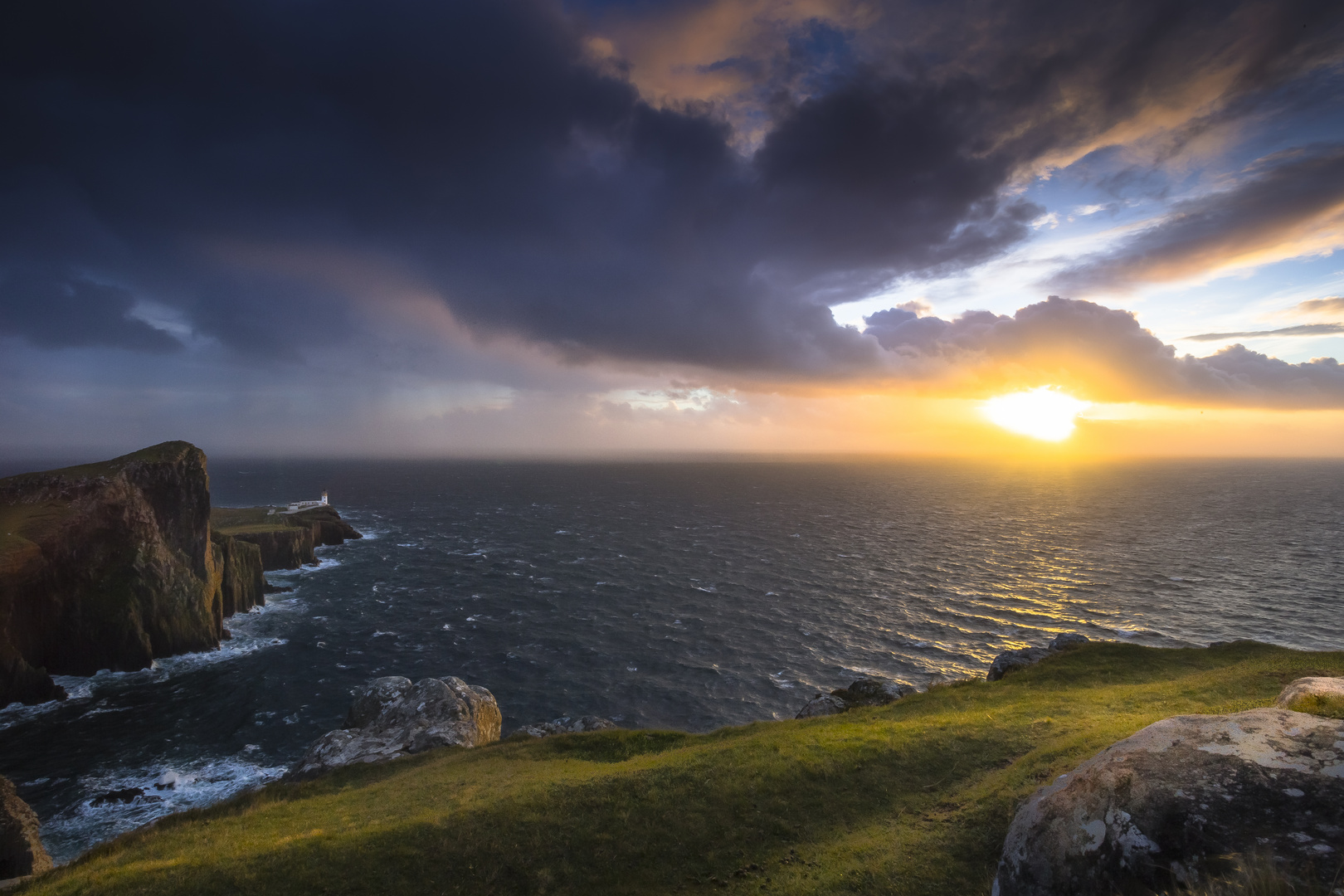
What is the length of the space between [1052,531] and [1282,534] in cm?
4285

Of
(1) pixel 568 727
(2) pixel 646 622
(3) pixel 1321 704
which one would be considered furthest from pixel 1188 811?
(2) pixel 646 622

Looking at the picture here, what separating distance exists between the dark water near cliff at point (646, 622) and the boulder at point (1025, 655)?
1364 cm

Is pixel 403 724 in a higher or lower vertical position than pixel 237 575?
lower

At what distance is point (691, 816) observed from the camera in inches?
745

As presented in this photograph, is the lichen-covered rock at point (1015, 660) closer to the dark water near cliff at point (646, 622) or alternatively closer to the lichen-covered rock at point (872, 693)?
the lichen-covered rock at point (872, 693)

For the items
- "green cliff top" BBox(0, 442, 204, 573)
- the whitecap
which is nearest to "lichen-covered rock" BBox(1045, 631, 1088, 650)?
the whitecap

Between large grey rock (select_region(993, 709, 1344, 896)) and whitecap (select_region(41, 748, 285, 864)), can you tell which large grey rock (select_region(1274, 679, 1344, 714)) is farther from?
whitecap (select_region(41, 748, 285, 864))

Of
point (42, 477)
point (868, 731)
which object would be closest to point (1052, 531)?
point (868, 731)

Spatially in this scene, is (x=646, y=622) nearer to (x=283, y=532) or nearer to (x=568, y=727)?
(x=568, y=727)

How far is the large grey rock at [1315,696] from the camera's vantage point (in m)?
13.2

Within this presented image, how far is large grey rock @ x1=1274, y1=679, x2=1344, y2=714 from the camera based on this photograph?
13.2 metres

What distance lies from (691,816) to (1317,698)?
59.6ft

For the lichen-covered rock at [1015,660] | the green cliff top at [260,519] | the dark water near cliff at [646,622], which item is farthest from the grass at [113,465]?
the lichen-covered rock at [1015,660]

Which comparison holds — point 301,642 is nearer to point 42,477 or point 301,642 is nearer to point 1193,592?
point 42,477
